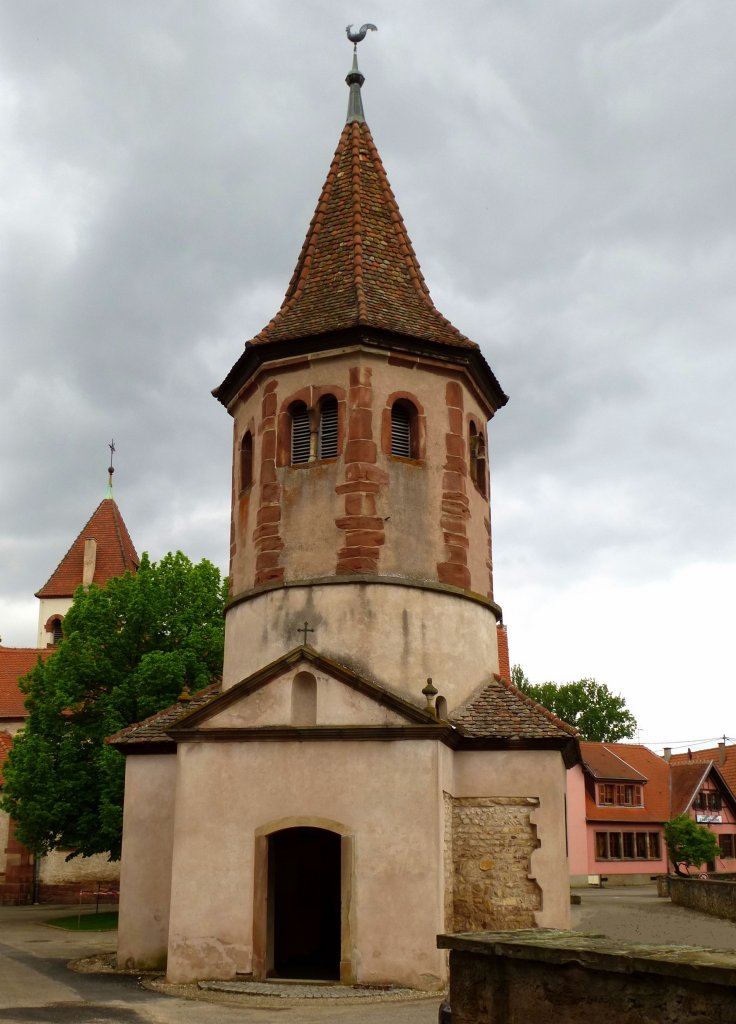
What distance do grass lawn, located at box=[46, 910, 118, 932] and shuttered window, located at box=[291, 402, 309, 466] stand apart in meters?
15.3

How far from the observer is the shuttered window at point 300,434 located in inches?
689

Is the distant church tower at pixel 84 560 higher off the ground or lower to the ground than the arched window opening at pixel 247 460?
higher

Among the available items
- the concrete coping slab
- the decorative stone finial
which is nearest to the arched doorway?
the decorative stone finial

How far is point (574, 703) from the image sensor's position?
75.4m

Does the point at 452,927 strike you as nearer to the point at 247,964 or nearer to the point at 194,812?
the point at 247,964

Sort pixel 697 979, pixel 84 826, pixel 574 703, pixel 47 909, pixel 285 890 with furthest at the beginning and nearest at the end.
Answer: pixel 574 703 < pixel 47 909 < pixel 84 826 < pixel 285 890 < pixel 697 979

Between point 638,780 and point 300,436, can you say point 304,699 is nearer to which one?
point 300,436

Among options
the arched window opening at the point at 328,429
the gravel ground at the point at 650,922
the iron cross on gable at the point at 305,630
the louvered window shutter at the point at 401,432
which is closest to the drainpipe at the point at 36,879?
the gravel ground at the point at 650,922

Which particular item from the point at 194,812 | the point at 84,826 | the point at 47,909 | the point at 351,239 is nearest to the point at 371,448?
the point at 351,239

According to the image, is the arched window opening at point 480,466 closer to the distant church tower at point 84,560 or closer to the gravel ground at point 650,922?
the gravel ground at point 650,922

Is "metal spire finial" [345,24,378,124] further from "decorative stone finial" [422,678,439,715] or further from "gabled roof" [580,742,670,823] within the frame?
"gabled roof" [580,742,670,823]

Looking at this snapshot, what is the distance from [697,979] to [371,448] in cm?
1206

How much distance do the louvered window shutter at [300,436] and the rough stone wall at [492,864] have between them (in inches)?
245

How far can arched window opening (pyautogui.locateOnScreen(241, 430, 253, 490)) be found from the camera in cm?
1858
